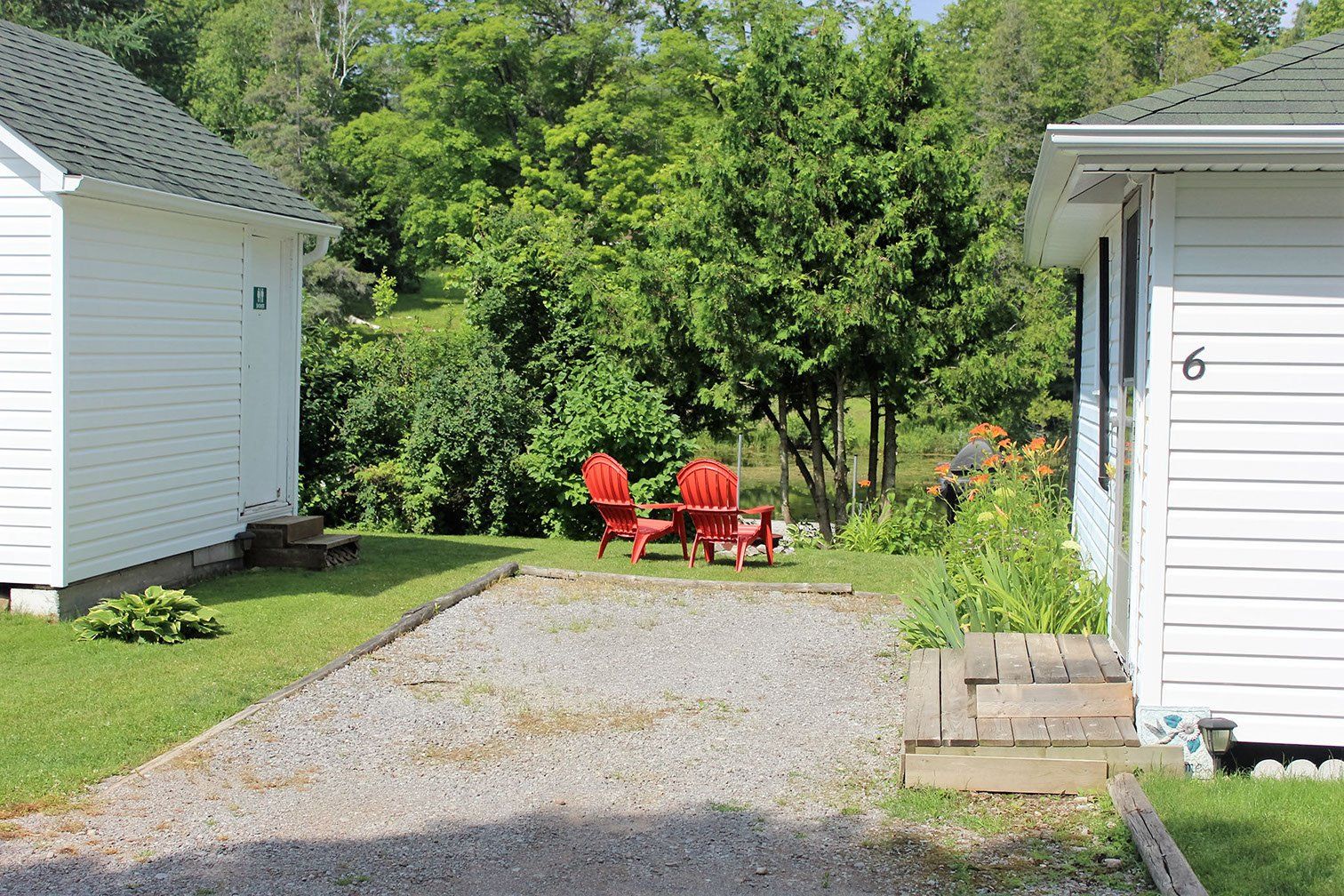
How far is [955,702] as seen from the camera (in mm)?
6012

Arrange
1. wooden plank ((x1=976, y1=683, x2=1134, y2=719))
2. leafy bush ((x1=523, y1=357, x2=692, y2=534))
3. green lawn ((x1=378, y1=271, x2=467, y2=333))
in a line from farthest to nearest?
green lawn ((x1=378, y1=271, x2=467, y2=333)) < leafy bush ((x1=523, y1=357, x2=692, y2=534)) < wooden plank ((x1=976, y1=683, x2=1134, y2=719))

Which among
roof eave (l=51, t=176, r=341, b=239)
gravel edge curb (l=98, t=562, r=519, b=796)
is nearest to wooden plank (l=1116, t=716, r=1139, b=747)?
gravel edge curb (l=98, t=562, r=519, b=796)

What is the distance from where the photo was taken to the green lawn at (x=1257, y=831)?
14.1ft

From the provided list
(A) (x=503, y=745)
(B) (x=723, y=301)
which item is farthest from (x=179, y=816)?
(B) (x=723, y=301)

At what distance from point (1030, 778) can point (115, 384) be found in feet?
23.0

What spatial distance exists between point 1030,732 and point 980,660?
0.56 meters

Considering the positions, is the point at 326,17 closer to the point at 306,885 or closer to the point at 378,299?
the point at 378,299

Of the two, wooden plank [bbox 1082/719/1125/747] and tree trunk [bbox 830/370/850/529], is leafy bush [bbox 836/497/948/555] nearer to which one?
tree trunk [bbox 830/370/850/529]

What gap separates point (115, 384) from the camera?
9.17 meters

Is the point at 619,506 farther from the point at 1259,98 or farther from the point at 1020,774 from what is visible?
the point at 1259,98

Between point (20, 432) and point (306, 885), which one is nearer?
point (306, 885)

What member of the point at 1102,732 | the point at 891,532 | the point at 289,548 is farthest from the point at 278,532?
the point at 1102,732

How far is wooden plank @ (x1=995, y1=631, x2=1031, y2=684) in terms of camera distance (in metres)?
5.91

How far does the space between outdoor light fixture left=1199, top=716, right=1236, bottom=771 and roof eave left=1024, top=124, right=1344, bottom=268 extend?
2479 mm
